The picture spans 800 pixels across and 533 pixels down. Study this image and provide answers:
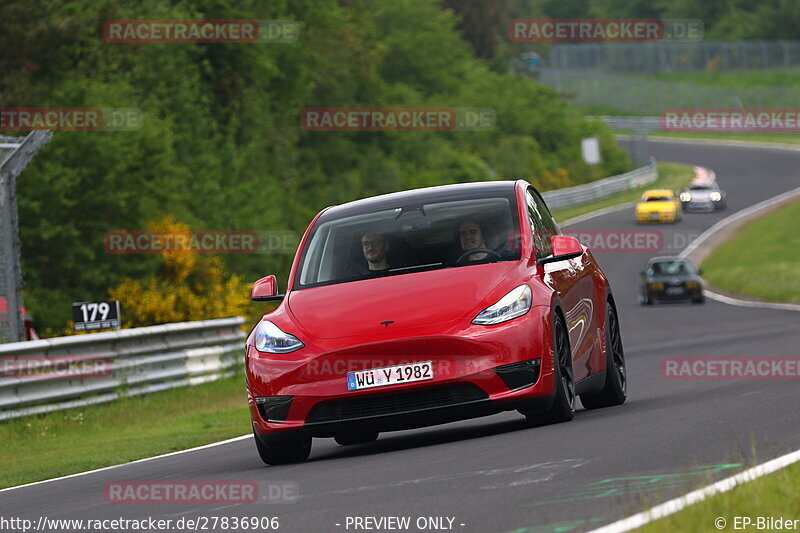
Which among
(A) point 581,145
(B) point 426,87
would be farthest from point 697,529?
(A) point 581,145

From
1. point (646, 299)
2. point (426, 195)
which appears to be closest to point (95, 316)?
point (426, 195)

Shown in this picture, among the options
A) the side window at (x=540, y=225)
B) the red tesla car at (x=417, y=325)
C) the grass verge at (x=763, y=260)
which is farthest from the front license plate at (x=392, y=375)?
the grass verge at (x=763, y=260)

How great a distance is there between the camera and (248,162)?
52.6 metres

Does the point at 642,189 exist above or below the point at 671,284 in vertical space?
below

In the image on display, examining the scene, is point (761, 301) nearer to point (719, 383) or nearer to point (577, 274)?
point (719, 383)

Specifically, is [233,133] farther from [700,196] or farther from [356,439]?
[356,439]

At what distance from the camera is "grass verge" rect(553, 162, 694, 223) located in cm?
7444

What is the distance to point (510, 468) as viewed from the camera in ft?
27.6

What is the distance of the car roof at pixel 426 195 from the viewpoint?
37.8ft

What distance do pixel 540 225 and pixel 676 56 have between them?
394 ft

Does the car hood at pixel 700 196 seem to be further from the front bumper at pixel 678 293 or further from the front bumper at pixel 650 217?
the front bumper at pixel 678 293

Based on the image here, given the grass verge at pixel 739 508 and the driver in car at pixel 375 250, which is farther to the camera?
the driver in car at pixel 375 250

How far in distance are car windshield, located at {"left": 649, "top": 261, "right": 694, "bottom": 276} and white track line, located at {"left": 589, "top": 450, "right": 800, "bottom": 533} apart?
34.7 meters

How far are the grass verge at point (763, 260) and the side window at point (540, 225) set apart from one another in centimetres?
2987
